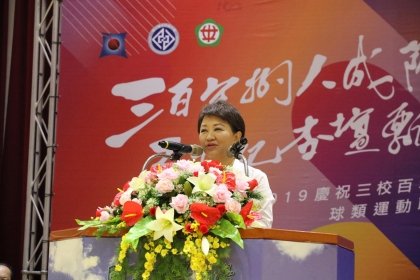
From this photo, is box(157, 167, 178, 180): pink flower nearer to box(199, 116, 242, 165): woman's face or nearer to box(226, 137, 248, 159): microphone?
box(226, 137, 248, 159): microphone

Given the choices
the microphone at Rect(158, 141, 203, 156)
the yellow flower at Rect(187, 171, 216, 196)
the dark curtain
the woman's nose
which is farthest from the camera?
the dark curtain

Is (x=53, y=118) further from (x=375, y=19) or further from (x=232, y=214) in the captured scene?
(x=232, y=214)

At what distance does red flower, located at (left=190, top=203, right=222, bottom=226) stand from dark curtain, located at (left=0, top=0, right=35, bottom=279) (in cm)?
336

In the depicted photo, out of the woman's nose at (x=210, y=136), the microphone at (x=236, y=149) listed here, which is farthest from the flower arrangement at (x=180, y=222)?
the woman's nose at (x=210, y=136)

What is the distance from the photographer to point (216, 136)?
10.4ft

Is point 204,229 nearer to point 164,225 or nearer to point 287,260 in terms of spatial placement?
point 164,225

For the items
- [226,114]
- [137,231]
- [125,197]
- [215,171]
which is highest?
[226,114]

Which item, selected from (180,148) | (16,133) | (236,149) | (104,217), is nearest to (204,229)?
(104,217)

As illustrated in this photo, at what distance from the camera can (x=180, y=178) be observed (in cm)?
228

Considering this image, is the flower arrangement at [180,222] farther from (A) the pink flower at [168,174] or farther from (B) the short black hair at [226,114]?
(B) the short black hair at [226,114]

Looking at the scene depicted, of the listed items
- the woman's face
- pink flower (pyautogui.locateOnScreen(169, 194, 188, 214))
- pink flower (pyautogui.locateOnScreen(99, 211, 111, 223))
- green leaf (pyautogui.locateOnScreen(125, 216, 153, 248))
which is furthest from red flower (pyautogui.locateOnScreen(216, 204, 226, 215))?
the woman's face

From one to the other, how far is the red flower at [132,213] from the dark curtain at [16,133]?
322 centimetres

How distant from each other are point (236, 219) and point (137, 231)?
0.33 meters

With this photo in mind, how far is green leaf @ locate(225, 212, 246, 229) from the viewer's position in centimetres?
217
